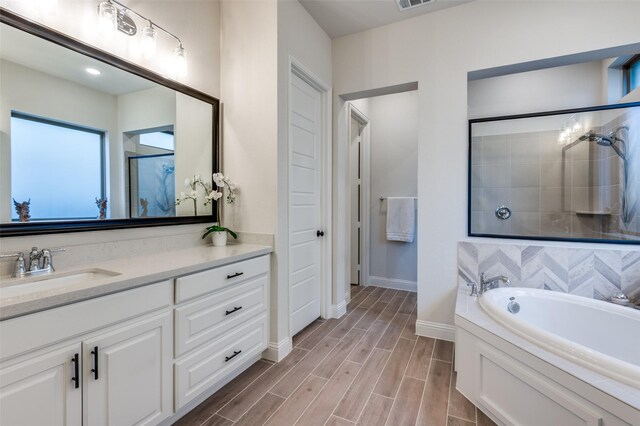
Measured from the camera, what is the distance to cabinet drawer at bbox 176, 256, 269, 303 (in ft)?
4.84

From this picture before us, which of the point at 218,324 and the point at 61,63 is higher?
the point at 61,63

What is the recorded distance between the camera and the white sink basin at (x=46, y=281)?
1.18 m

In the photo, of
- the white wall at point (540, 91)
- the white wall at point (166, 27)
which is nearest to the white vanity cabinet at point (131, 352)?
the white wall at point (166, 27)

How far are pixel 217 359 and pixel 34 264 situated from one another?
1.01 metres

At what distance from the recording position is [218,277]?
65.7 inches

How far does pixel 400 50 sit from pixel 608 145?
181 centimetres

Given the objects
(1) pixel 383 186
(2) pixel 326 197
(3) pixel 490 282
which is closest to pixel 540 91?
(1) pixel 383 186

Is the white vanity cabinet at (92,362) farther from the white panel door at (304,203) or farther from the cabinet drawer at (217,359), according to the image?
the white panel door at (304,203)

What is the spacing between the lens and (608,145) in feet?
7.07

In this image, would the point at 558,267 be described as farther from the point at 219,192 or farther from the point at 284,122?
the point at 219,192

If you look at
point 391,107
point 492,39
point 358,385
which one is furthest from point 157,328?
point 391,107

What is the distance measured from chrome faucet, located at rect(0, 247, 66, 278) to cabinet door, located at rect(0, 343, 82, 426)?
487 mm

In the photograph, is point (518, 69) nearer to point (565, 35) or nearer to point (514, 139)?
point (565, 35)

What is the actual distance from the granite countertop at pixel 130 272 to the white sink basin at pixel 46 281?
10 mm
